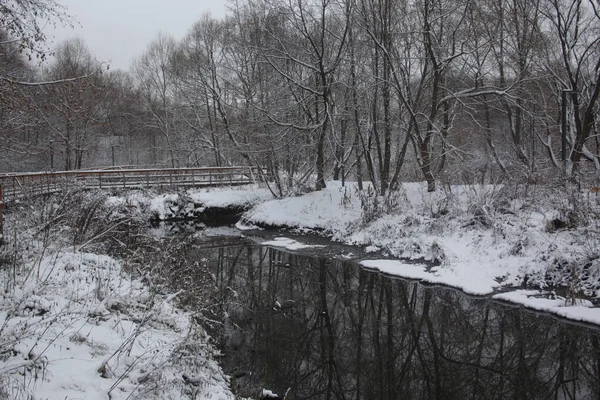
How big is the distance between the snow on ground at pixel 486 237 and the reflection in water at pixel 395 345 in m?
0.87

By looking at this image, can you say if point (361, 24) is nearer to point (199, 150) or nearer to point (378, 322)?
point (378, 322)

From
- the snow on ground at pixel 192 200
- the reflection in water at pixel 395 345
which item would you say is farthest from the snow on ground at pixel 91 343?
the snow on ground at pixel 192 200

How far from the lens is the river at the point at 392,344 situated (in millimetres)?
6184

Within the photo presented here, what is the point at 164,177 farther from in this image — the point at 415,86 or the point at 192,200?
the point at 415,86

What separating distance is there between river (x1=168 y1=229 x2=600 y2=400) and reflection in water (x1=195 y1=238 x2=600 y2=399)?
0.7 inches

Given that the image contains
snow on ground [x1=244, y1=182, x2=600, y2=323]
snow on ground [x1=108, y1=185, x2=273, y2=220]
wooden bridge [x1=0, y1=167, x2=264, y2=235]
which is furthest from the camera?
wooden bridge [x1=0, y1=167, x2=264, y2=235]

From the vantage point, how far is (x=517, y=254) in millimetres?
10922

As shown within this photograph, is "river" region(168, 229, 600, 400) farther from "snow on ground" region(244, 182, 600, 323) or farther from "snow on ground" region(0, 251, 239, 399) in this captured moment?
"snow on ground" region(0, 251, 239, 399)

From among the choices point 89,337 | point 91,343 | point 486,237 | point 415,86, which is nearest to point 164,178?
point 415,86

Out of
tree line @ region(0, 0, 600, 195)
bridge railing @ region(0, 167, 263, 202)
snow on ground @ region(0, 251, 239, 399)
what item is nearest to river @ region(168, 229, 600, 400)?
snow on ground @ region(0, 251, 239, 399)

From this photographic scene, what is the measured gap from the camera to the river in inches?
243

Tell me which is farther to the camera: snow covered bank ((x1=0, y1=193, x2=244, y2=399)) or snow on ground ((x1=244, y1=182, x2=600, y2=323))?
snow on ground ((x1=244, y1=182, x2=600, y2=323))

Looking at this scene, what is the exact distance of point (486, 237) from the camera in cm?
1209

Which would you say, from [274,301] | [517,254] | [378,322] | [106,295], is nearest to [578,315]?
[517,254]
